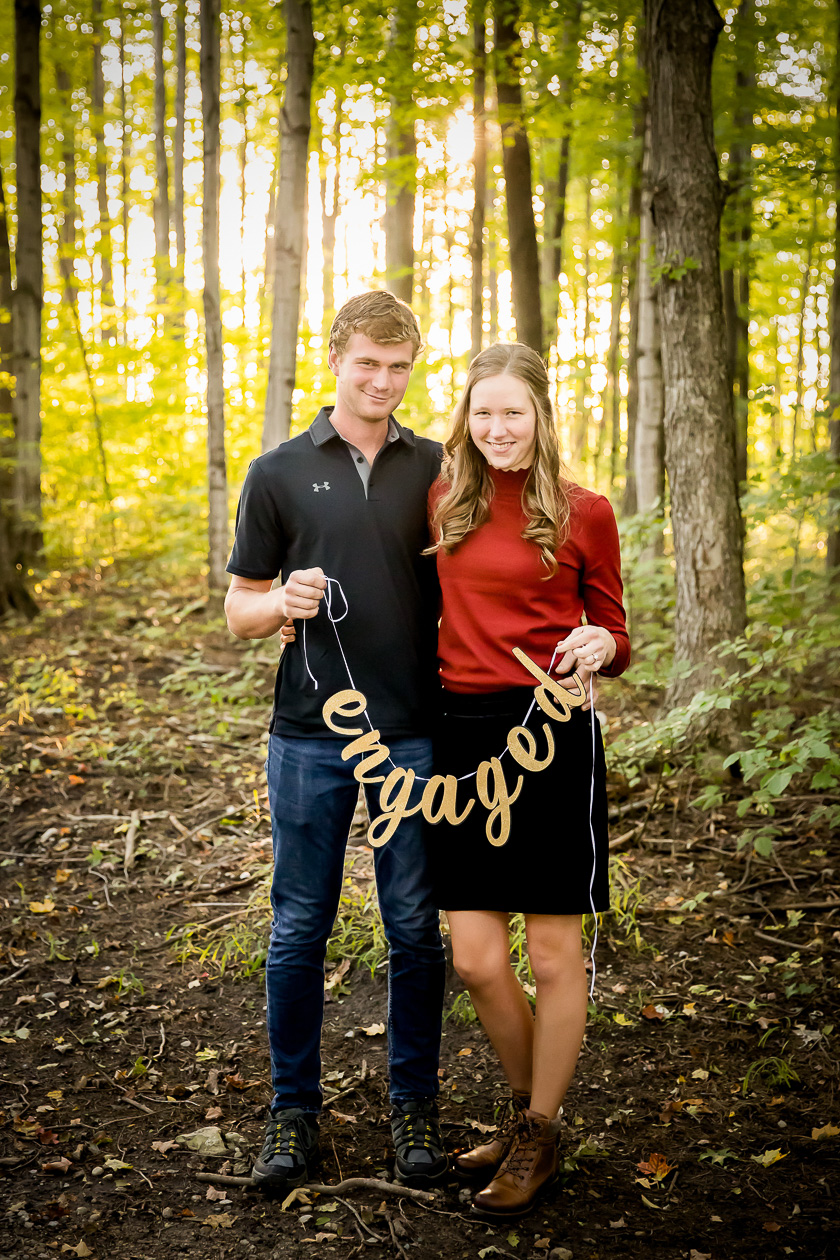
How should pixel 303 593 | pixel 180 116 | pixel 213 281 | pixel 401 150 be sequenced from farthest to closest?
1. pixel 180 116
2. pixel 401 150
3. pixel 213 281
4. pixel 303 593

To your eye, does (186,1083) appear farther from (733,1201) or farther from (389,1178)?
(733,1201)

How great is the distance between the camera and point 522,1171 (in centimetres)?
256

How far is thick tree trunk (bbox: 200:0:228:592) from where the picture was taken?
9.17 m

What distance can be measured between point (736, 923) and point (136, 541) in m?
11.0

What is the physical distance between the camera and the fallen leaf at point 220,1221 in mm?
2533

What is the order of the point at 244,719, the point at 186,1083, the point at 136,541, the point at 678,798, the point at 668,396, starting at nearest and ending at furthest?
the point at 186,1083 < the point at 678,798 < the point at 668,396 < the point at 244,719 < the point at 136,541

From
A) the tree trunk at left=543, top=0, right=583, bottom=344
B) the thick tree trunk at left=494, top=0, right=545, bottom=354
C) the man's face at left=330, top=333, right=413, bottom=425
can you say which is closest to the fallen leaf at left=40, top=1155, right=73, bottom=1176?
the man's face at left=330, top=333, right=413, bottom=425

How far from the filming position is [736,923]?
163 inches

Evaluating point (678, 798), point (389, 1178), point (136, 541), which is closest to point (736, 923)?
point (678, 798)

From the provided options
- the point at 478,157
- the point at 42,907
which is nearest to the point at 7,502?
the point at 478,157

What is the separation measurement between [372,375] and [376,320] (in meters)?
0.15

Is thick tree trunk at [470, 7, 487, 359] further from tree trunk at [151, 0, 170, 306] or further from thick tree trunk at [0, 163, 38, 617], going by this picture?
tree trunk at [151, 0, 170, 306]

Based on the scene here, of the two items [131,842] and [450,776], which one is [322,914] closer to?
[450,776]

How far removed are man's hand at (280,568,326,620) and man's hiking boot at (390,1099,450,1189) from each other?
157cm
